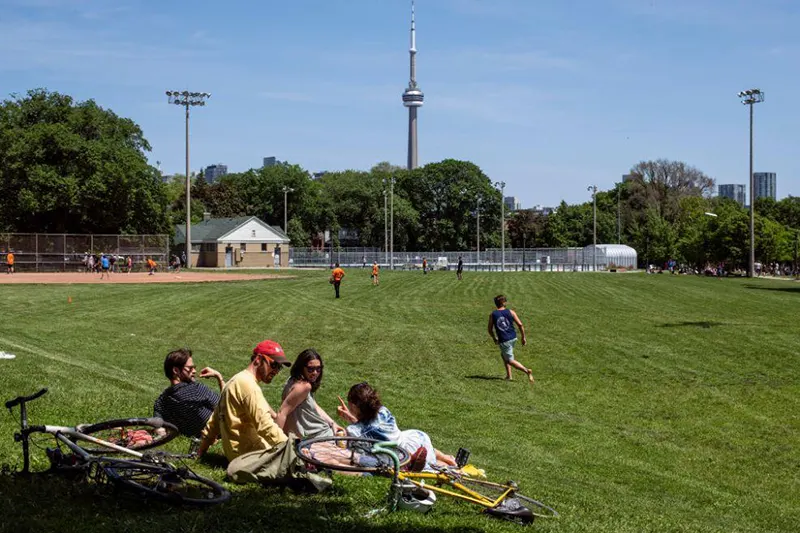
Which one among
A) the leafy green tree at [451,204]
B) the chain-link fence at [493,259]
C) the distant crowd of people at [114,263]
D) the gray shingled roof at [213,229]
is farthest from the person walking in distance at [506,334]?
the leafy green tree at [451,204]

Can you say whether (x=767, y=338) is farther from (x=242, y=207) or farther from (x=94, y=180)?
(x=242, y=207)

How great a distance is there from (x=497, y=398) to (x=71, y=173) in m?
65.0

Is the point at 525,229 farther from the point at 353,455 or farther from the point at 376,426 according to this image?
the point at 353,455

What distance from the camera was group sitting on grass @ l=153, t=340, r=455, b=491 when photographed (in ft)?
25.6

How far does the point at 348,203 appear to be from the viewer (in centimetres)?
13438

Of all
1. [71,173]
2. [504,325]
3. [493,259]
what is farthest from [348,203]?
[504,325]

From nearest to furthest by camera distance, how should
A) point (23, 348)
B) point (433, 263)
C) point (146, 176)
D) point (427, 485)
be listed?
point (427, 485), point (23, 348), point (146, 176), point (433, 263)

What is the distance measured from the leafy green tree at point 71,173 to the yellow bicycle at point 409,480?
69.6 m

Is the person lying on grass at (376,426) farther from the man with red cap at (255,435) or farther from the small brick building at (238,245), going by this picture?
the small brick building at (238,245)

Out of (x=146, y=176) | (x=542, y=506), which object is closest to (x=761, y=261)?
(x=146, y=176)

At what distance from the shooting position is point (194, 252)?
108562 mm

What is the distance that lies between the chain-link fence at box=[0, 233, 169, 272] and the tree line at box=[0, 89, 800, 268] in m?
4.41

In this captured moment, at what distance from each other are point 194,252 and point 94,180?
3583 centimetres

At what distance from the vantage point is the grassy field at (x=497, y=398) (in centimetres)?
714
